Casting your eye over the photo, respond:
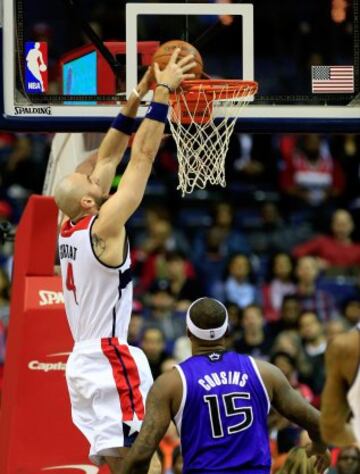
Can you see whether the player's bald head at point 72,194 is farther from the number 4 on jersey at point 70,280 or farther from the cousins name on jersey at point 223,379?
the cousins name on jersey at point 223,379

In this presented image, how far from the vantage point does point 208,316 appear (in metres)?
7.11

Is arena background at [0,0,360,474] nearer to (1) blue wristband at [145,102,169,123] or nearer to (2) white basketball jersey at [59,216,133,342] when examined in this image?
(1) blue wristband at [145,102,169,123]

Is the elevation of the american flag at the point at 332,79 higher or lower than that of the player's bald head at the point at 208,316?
higher

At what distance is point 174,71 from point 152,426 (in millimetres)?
2121

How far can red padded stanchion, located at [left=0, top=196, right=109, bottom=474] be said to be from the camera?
9039 mm

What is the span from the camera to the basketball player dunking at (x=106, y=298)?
755cm

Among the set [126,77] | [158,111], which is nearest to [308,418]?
[158,111]

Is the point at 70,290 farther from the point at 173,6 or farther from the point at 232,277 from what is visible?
the point at 232,277

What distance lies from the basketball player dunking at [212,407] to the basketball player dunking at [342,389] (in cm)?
116

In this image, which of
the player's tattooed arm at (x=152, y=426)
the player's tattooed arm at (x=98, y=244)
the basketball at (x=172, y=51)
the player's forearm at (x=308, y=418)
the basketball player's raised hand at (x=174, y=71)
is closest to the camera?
the player's tattooed arm at (x=152, y=426)

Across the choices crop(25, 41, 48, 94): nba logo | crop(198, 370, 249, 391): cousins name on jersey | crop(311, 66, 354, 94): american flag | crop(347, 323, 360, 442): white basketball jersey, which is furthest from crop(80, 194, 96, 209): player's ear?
crop(347, 323, 360, 442): white basketball jersey

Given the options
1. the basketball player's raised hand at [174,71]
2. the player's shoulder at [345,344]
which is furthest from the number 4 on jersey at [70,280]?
the player's shoulder at [345,344]

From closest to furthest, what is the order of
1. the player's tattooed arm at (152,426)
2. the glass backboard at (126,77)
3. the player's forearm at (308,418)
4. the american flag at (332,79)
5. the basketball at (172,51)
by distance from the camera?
1. the player's tattooed arm at (152,426)
2. the player's forearm at (308,418)
3. the basketball at (172,51)
4. the glass backboard at (126,77)
5. the american flag at (332,79)

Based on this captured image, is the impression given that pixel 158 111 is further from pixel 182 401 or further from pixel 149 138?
pixel 182 401
